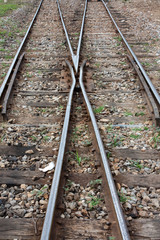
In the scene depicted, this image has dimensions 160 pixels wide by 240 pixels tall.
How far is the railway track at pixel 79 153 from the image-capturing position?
2.56 meters

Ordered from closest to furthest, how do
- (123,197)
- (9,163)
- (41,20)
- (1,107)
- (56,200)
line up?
(56,200) → (123,197) → (9,163) → (1,107) → (41,20)

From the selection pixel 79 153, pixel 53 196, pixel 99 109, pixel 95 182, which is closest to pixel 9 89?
pixel 99 109

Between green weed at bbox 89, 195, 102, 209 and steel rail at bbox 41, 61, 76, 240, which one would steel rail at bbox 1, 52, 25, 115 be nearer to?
steel rail at bbox 41, 61, 76, 240

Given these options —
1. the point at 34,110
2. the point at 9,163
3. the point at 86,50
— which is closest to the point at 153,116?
the point at 34,110

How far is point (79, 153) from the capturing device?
3.58 meters

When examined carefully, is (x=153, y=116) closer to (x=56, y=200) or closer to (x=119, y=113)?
(x=119, y=113)

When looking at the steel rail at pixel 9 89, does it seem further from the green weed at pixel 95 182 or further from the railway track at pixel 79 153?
the green weed at pixel 95 182

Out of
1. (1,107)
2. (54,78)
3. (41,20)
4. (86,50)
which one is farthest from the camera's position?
(41,20)

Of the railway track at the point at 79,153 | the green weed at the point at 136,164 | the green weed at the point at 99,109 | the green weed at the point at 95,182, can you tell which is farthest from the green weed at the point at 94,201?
the green weed at the point at 99,109

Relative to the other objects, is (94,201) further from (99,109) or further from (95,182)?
(99,109)

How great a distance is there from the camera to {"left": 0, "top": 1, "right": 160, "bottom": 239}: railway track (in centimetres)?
256

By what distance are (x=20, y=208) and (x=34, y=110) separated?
2.32 m

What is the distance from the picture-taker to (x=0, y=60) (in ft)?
23.5

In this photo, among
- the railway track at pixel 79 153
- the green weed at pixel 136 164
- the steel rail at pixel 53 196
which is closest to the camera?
the steel rail at pixel 53 196
